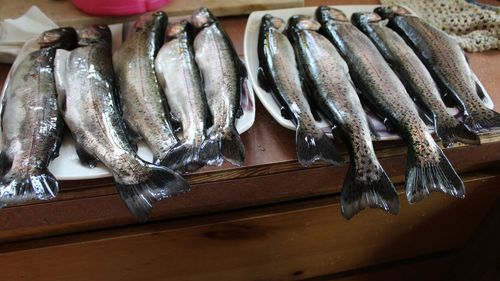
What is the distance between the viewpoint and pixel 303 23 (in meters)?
1.09

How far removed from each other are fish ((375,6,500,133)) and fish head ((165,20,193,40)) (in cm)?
51

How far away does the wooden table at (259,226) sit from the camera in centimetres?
87

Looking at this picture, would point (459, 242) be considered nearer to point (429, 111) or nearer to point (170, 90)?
point (429, 111)

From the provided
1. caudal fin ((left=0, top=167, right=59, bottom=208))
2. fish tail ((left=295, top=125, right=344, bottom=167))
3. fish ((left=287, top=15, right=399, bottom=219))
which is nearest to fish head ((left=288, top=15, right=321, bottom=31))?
fish ((left=287, top=15, right=399, bottom=219))

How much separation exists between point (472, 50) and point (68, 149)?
101 centimetres

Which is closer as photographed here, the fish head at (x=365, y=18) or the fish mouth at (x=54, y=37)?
the fish mouth at (x=54, y=37)

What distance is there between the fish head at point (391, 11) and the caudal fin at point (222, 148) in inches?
23.4

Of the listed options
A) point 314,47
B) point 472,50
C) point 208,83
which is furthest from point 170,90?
point 472,50

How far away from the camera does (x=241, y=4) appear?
1.23m

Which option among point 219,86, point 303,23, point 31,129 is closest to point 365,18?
point 303,23

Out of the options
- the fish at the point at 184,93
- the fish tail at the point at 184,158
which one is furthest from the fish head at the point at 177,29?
the fish tail at the point at 184,158

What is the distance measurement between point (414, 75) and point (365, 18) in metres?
0.23

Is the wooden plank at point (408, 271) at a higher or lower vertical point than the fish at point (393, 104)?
lower

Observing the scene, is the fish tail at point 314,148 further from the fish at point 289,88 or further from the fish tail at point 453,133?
the fish tail at point 453,133
